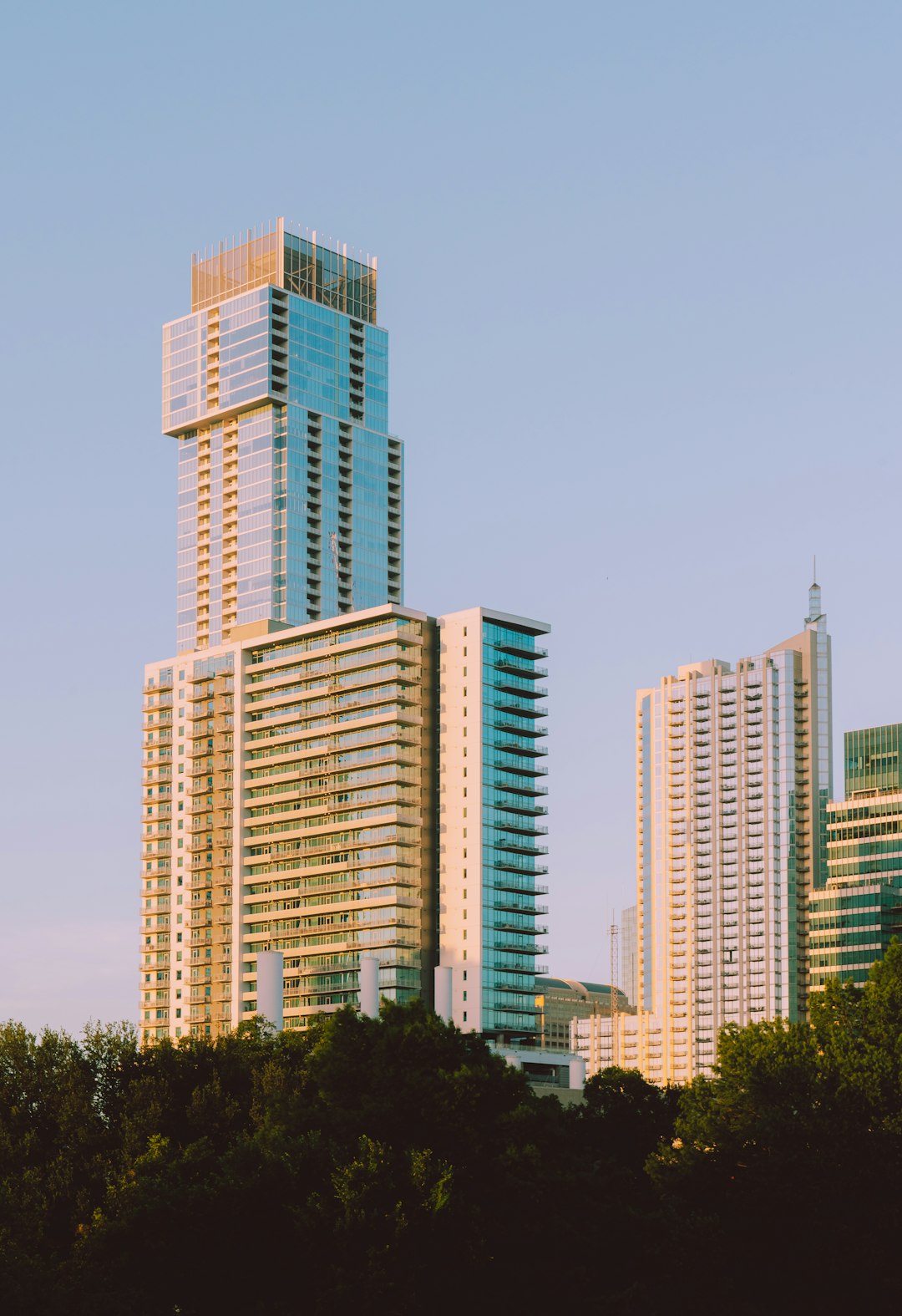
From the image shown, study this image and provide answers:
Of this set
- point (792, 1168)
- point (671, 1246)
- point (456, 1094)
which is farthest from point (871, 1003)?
point (456, 1094)

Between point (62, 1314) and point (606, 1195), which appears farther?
point (606, 1195)

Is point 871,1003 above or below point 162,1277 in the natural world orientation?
above

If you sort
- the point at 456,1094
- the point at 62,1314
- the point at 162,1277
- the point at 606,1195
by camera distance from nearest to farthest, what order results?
1. the point at 62,1314
2. the point at 162,1277
3. the point at 456,1094
4. the point at 606,1195

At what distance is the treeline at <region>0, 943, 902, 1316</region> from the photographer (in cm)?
8056

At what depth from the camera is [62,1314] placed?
233ft

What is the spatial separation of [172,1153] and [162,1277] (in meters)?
12.9

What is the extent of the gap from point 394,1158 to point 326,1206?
166 inches

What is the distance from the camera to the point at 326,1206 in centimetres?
8200

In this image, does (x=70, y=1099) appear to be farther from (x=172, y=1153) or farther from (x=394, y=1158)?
(x=394, y=1158)

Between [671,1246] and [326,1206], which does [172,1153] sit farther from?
[671,1246]

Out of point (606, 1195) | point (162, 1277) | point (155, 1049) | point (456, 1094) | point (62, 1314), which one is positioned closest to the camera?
point (62, 1314)

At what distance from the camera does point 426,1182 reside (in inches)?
3282

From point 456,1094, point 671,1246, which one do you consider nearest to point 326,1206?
point 456,1094

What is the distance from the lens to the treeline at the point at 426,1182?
264ft
